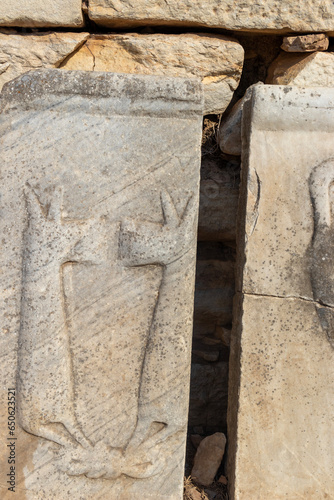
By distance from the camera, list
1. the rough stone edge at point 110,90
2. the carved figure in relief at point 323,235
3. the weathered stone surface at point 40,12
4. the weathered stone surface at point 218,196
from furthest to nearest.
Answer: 1. the weathered stone surface at point 218,196
2. the weathered stone surface at point 40,12
3. the carved figure in relief at point 323,235
4. the rough stone edge at point 110,90

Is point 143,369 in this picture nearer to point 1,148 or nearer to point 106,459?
point 106,459

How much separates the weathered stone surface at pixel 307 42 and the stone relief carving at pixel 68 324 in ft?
2.97

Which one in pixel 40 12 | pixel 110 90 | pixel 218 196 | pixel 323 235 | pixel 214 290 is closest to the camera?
pixel 110 90

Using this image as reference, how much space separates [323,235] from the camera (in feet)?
6.02

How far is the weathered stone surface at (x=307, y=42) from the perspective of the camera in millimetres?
2084

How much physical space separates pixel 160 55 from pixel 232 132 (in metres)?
0.45

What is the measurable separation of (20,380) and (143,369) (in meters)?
0.44

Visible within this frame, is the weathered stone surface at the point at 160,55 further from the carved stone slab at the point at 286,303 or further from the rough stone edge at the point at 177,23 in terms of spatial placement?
the carved stone slab at the point at 286,303

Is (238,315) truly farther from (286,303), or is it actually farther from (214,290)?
(214,290)

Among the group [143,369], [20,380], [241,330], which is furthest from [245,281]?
[20,380]

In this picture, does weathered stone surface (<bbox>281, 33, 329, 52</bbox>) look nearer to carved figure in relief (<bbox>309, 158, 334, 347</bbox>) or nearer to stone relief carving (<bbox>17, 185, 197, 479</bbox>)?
carved figure in relief (<bbox>309, 158, 334, 347</bbox>)

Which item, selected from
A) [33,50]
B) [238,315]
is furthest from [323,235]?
[33,50]

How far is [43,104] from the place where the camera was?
1.70m

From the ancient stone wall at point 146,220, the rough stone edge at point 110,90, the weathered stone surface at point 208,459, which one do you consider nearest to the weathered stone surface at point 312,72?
the ancient stone wall at point 146,220
